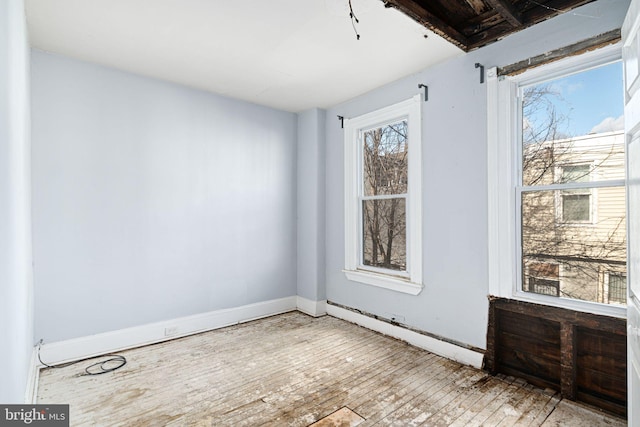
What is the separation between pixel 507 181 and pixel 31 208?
3736mm

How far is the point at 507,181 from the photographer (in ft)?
8.21

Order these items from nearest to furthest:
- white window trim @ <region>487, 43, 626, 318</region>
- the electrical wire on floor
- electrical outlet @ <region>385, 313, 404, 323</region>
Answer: white window trim @ <region>487, 43, 626, 318</region> < the electrical wire on floor < electrical outlet @ <region>385, 313, 404, 323</region>

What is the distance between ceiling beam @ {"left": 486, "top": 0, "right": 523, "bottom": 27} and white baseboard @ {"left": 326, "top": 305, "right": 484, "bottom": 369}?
8.08ft

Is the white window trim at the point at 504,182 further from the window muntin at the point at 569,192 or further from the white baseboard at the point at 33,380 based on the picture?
the white baseboard at the point at 33,380

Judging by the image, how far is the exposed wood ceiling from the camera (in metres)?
2.11

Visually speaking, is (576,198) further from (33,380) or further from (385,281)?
(33,380)

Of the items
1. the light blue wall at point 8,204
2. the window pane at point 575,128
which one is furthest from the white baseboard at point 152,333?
the window pane at point 575,128

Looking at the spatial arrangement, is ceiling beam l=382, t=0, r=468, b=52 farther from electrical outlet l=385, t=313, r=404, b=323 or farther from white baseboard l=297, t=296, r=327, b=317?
white baseboard l=297, t=296, r=327, b=317

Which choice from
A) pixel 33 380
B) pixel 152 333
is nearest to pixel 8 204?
pixel 33 380

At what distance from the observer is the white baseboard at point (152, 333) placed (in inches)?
110

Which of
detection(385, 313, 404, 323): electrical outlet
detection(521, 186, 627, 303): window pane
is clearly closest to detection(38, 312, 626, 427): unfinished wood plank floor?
detection(385, 313, 404, 323): electrical outlet

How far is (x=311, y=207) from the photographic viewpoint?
4238 mm

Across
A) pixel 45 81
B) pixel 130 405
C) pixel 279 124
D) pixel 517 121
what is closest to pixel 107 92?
pixel 45 81

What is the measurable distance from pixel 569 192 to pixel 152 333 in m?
3.74
